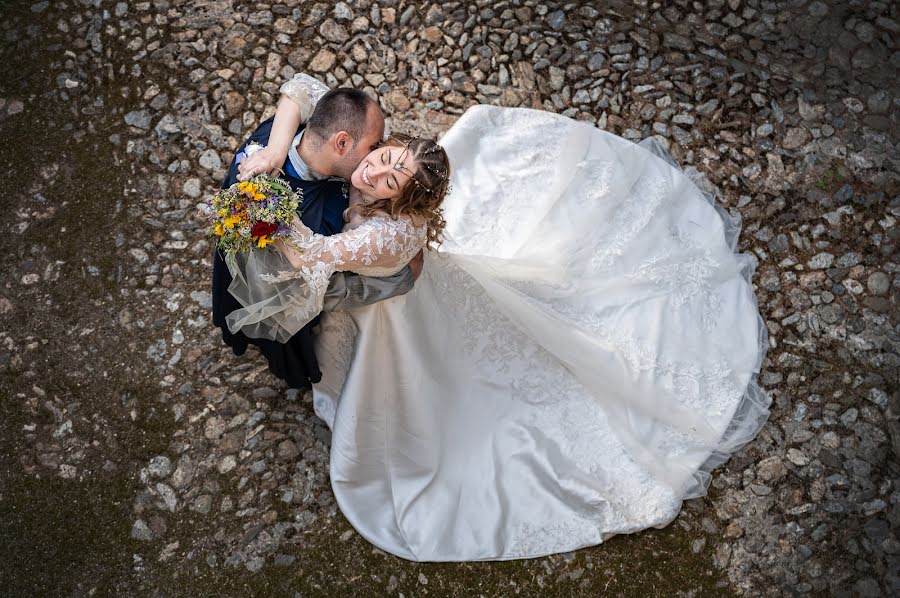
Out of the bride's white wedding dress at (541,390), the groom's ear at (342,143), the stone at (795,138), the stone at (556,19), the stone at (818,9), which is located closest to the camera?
the groom's ear at (342,143)

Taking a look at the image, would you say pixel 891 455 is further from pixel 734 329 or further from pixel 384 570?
pixel 384 570

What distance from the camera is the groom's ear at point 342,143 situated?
3.77m

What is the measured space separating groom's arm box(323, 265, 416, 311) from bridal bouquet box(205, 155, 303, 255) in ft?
1.51

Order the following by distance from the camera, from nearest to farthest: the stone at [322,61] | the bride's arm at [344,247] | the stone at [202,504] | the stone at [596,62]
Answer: the bride's arm at [344,247] < the stone at [202,504] < the stone at [322,61] < the stone at [596,62]

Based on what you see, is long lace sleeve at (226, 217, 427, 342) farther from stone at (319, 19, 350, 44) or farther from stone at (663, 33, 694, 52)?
stone at (663, 33, 694, 52)

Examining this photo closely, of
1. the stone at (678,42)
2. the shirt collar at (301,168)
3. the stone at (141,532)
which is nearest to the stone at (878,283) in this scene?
the stone at (678,42)

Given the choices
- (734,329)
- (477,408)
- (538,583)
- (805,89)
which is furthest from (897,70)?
(538,583)

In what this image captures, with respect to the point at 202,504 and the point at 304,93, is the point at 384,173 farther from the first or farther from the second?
the point at 202,504

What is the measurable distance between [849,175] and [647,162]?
1497mm

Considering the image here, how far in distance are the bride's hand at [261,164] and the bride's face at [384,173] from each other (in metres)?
0.43

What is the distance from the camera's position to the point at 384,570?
443cm

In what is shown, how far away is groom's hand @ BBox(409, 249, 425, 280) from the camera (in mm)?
4117

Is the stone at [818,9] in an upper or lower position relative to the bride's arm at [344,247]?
lower

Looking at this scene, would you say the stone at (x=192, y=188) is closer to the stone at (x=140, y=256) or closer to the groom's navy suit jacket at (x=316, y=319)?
the stone at (x=140, y=256)
